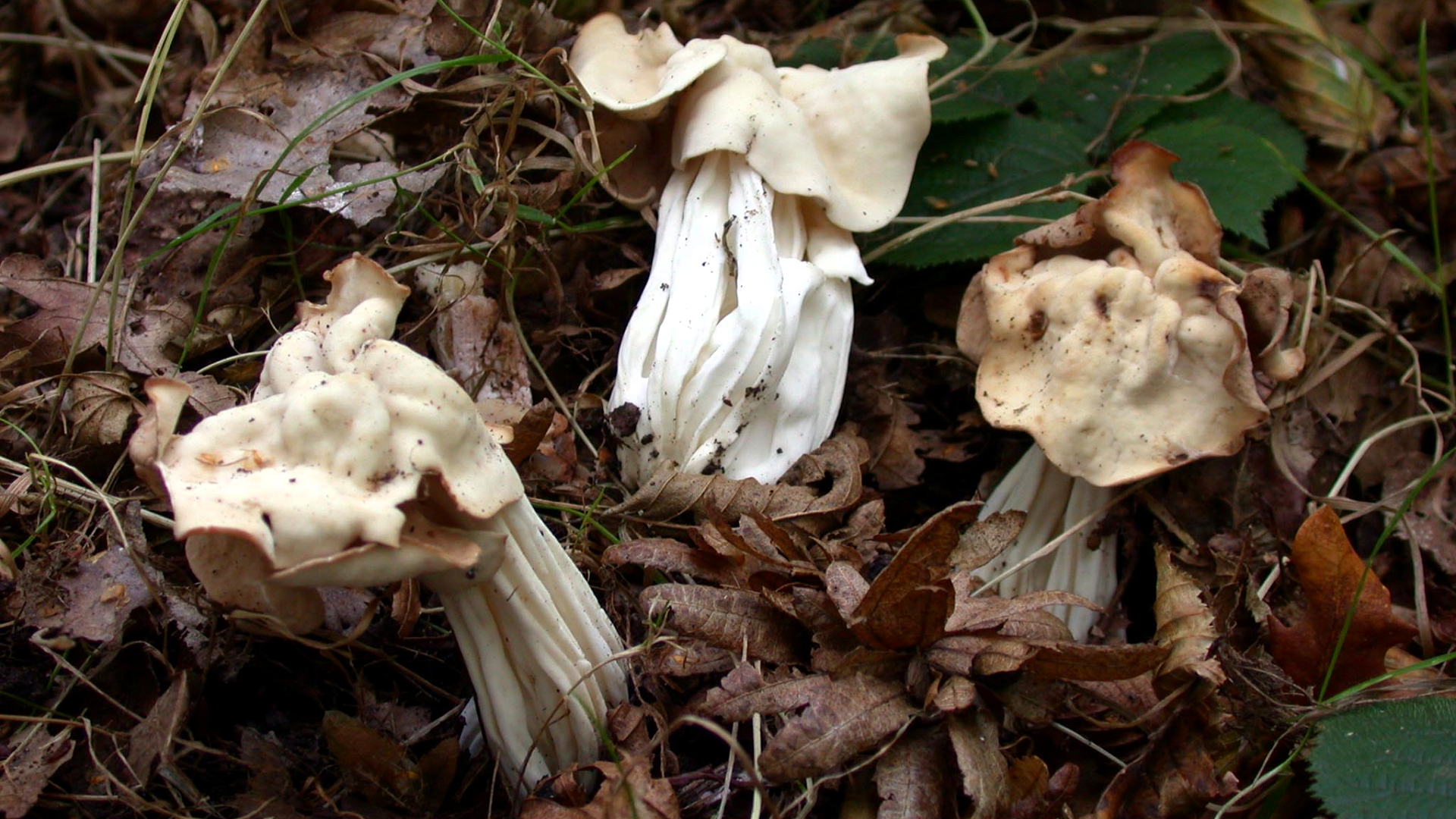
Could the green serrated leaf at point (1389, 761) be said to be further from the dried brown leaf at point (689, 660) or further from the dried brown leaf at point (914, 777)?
the dried brown leaf at point (689, 660)

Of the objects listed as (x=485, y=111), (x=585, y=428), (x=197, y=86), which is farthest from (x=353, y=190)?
(x=585, y=428)

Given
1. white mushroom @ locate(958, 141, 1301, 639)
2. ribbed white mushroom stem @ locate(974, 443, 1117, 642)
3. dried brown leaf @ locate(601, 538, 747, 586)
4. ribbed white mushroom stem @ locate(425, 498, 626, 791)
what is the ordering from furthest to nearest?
ribbed white mushroom stem @ locate(974, 443, 1117, 642), white mushroom @ locate(958, 141, 1301, 639), dried brown leaf @ locate(601, 538, 747, 586), ribbed white mushroom stem @ locate(425, 498, 626, 791)

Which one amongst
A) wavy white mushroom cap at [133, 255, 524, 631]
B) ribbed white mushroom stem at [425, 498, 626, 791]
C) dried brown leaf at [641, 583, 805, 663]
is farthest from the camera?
dried brown leaf at [641, 583, 805, 663]

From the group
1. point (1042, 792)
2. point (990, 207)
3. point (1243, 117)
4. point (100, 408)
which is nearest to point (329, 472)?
point (100, 408)

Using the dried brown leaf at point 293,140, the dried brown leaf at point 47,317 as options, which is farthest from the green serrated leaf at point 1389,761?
the dried brown leaf at point 47,317

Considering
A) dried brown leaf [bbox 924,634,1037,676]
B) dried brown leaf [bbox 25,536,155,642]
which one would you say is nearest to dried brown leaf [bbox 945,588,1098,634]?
dried brown leaf [bbox 924,634,1037,676]

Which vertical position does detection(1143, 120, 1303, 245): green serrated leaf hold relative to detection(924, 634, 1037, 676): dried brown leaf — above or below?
above

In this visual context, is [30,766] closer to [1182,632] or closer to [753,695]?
[753,695]

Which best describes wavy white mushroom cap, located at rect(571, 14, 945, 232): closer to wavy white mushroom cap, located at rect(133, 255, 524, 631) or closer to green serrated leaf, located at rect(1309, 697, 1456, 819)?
wavy white mushroom cap, located at rect(133, 255, 524, 631)
